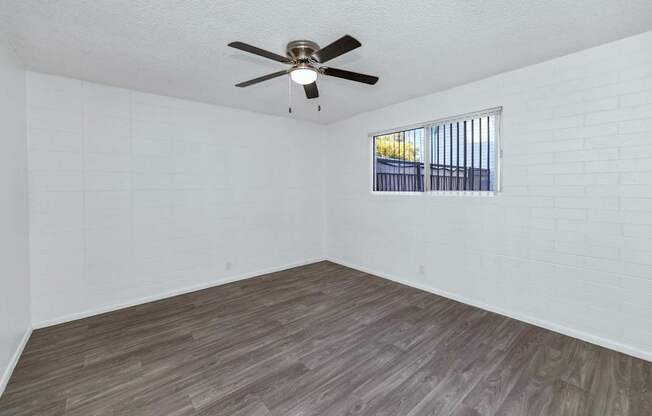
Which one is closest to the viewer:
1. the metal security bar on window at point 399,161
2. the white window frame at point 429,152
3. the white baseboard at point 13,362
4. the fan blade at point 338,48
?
the fan blade at point 338,48

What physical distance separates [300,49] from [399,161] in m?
2.49

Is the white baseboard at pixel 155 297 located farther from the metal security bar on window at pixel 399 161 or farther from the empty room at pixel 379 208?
the metal security bar on window at pixel 399 161

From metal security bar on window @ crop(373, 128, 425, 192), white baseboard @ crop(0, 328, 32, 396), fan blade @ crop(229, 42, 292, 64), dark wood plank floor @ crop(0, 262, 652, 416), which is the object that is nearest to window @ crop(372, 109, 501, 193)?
metal security bar on window @ crop(373, 128, 425, 192)

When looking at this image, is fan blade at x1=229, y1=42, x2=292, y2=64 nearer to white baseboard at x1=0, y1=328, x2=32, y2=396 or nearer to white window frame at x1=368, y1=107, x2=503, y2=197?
white window frame at x1=368, y1=107, x2=503, y2=197

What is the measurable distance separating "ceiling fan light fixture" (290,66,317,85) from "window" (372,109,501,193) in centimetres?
211

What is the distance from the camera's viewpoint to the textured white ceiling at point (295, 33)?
186 cm

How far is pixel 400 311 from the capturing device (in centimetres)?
317

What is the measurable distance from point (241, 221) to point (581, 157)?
4188mm

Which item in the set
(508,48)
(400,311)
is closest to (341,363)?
(400,311)

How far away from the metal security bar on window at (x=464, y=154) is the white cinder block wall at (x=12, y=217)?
432cm

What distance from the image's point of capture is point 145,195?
11.5ft

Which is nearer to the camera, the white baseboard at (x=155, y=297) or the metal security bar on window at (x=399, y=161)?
the white baseboard at (x=155, y=297)

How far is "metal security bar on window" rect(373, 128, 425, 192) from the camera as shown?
4004 millimetres

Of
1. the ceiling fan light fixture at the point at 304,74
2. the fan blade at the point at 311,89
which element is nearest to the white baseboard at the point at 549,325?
the fan blade at the point at 311,89
